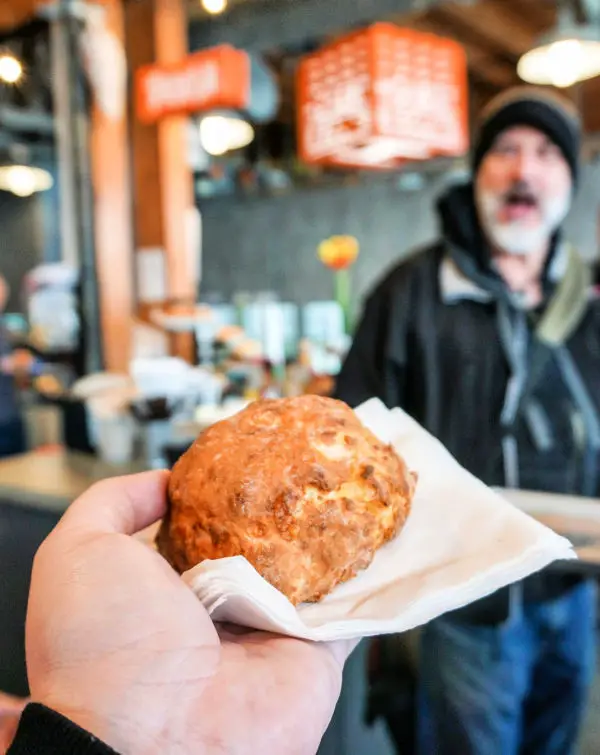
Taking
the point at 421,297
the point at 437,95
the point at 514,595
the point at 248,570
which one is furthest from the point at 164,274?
the point at 248,570

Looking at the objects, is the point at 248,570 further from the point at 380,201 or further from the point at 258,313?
the point at 380,201

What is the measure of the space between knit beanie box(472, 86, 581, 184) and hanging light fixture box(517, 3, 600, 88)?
1810 mm

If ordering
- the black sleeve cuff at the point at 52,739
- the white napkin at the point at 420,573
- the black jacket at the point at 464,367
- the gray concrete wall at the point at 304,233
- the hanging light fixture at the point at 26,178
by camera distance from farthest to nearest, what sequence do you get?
the gray concrete wall at the point at 304,233, the hanging light fixture at the point at 26,178, the black jacket at the point at 464,367, the white napkin at the point at 420,573, the black sleeve cuff at the point at 52,739

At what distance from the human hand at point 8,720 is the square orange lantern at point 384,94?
299 centimetres

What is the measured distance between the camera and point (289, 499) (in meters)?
0.83

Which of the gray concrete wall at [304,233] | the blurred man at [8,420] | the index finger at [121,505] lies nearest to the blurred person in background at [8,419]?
the blurred man at [8,420]

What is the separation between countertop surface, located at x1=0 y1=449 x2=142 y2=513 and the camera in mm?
1525

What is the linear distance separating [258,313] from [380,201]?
1.88 meters

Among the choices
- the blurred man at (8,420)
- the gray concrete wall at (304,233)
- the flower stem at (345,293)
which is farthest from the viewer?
the flower stem at (345,293)

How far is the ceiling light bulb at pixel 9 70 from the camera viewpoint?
303 centimetres

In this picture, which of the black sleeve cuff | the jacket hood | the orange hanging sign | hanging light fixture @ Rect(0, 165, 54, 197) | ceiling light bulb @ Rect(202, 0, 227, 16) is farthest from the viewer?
hanging light fixture @ Rect(0, 165, 54, 197)

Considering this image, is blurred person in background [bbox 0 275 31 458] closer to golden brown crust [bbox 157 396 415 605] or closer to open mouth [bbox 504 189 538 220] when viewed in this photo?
open mouth [bbox 504 189 538 220]

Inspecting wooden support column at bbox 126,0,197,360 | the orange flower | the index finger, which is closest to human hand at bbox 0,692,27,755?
the index finger

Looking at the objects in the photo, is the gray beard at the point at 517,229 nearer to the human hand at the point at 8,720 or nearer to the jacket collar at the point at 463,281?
the jacket collar at the point at 463,281
